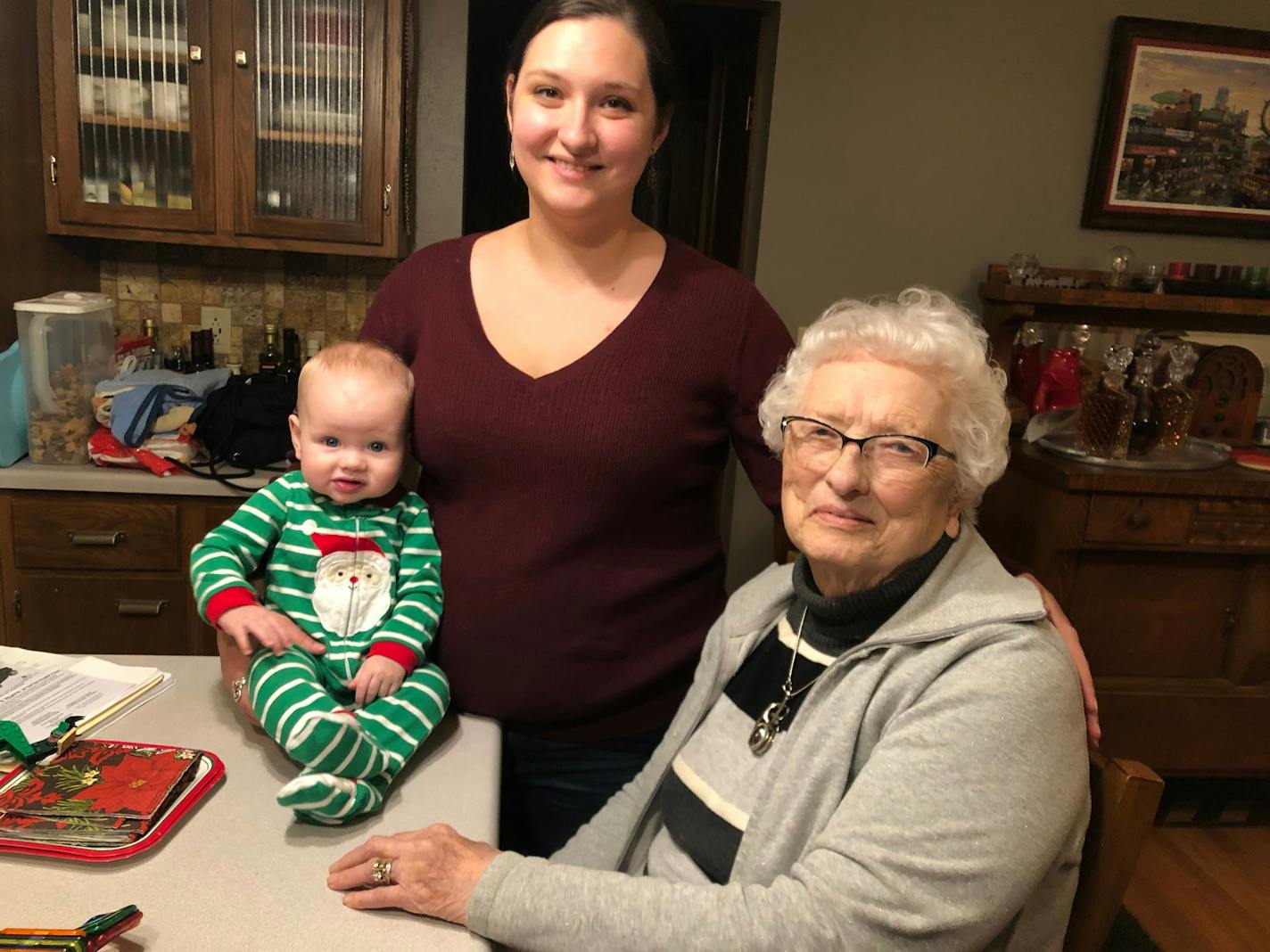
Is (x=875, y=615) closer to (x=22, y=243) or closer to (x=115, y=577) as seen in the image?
(x=115, y=577)

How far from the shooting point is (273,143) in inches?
101

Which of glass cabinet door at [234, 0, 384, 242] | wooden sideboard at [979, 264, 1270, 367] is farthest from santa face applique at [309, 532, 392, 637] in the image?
wooden sideboard at [979, 264, 1270, 367]

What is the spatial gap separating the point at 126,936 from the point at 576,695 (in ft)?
1.95

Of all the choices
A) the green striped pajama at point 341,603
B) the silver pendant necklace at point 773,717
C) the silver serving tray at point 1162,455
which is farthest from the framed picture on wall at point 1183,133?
the green striped pajama at point 341,603

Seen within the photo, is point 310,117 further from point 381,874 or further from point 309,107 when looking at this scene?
point 381,874

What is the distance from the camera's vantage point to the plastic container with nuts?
2322 mm

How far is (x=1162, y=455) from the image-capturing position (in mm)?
2662

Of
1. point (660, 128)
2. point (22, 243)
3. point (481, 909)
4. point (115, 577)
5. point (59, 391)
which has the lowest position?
point (115, 577)

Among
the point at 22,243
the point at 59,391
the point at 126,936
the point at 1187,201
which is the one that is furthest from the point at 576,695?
the point at 1187,201

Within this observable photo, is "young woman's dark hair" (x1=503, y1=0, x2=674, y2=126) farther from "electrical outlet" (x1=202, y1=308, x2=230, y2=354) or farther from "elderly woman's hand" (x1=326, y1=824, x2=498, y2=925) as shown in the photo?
"electrical outlet" (x1=202, y1=308, x2=230, y2=354)

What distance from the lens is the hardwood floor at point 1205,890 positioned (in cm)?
226

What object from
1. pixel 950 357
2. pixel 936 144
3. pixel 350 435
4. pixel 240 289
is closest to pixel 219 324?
pixel 240 289

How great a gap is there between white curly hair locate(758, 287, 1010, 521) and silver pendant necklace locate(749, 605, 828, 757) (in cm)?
28

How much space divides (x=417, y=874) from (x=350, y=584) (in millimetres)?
475
